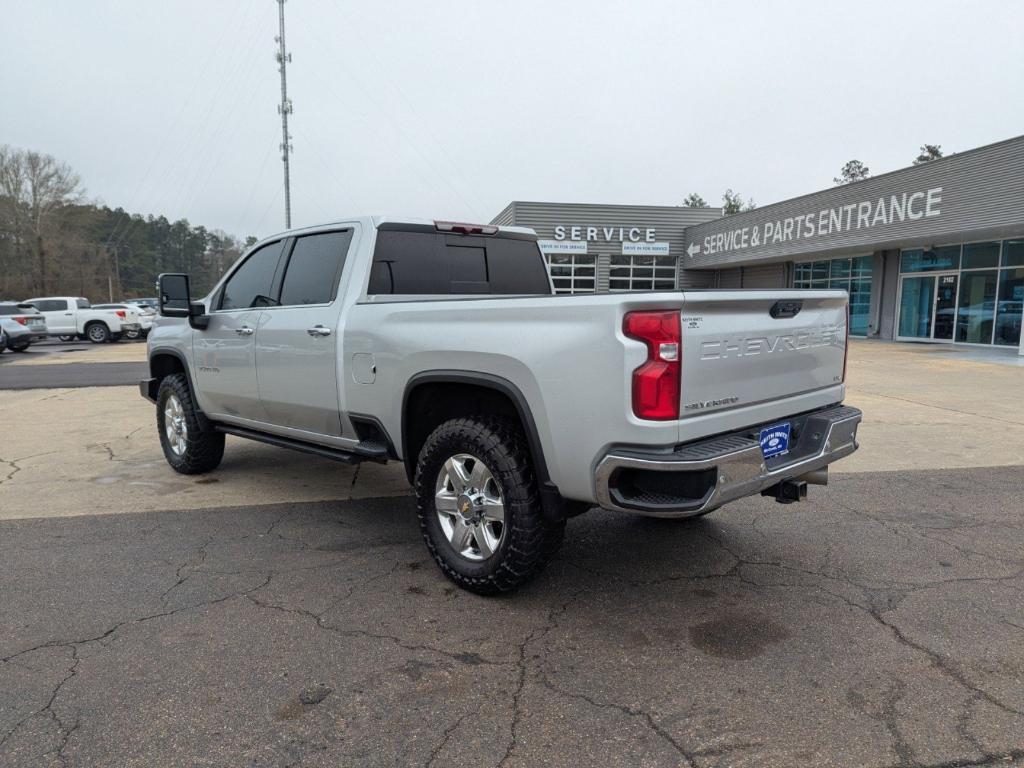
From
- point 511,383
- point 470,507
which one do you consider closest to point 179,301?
point 470,507

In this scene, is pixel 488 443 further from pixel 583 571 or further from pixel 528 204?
pixel 528 204

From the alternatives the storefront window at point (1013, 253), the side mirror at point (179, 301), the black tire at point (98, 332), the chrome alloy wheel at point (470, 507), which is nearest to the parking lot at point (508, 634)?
the chrome alloy wheel at point (470, 507)

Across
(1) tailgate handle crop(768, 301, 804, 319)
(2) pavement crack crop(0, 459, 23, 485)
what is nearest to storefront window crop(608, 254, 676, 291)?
(2) pavement crack crop(0, 459, 23, 485)

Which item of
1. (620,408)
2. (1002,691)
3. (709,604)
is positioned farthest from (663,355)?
(1002,691)

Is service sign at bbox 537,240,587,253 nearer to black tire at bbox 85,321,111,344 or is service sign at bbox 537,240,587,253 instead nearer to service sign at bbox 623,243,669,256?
service sign at bbox 623,243,669,256

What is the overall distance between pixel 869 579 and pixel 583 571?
4.98 ft

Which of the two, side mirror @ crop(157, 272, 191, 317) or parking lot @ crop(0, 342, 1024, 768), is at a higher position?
side mirror @ crop(157, 272, 191, 317)

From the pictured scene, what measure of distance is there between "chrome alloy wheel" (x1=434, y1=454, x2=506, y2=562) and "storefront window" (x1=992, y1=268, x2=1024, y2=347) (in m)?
19.7

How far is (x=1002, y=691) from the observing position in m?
2.69

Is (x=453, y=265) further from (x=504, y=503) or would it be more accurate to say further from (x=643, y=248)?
(x=643, y=248)

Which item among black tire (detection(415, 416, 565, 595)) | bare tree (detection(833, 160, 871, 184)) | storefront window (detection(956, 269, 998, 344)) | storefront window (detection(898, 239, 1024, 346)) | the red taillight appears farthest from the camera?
bare tree (detection(833, 160, 871, 184))

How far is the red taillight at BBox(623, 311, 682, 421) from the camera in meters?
2.84

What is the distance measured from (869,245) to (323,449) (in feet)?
69.0

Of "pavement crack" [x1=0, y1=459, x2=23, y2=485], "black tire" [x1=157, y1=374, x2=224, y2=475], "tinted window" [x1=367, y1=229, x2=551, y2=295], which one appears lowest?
"pavement crack" [x1=0, y1=459, x2=23, y2=485]
